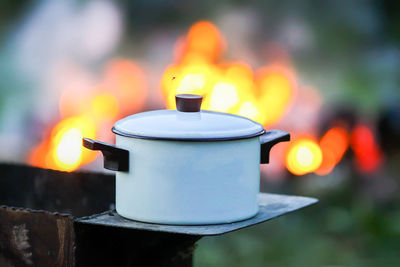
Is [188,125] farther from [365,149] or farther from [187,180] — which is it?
[365,149]

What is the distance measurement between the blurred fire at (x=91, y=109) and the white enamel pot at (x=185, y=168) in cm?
207

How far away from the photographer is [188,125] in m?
1.70

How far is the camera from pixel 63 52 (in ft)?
12.7

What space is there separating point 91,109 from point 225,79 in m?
0.71

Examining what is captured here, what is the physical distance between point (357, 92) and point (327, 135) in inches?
10.5

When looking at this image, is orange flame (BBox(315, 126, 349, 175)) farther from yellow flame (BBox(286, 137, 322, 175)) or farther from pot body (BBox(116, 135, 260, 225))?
pot body (BBox(116, 135, 260, 225))

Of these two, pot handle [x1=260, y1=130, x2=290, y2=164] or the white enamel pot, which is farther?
pot handle [x1=260, y1=130, x2=290, y2=164]

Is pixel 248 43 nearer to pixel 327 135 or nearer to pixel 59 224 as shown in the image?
pixel 327 135

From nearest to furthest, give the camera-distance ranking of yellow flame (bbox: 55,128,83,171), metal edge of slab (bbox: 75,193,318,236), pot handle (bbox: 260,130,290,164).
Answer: metal edge of slab (bbox: 75,193,318,236) → pot handle (bbox: 260,130,290,164) → yellow flame (bbox: 55,128,83,171)

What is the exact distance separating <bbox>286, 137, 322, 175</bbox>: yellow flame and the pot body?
7.04ft

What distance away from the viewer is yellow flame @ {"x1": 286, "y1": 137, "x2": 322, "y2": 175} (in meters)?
3.83

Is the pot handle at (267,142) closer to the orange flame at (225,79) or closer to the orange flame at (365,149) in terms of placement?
the orange flame at (225,79)

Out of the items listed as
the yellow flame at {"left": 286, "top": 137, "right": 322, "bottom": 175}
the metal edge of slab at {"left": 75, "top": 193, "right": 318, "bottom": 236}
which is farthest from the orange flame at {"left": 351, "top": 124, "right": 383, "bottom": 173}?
the metal edge of slab at {"left": 75, "top": 193, "right": 318, "bottom": 236}

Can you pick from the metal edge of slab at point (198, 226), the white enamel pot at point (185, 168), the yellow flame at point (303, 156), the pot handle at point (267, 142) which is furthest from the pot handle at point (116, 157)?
the yellow flame at point (303, 156)
